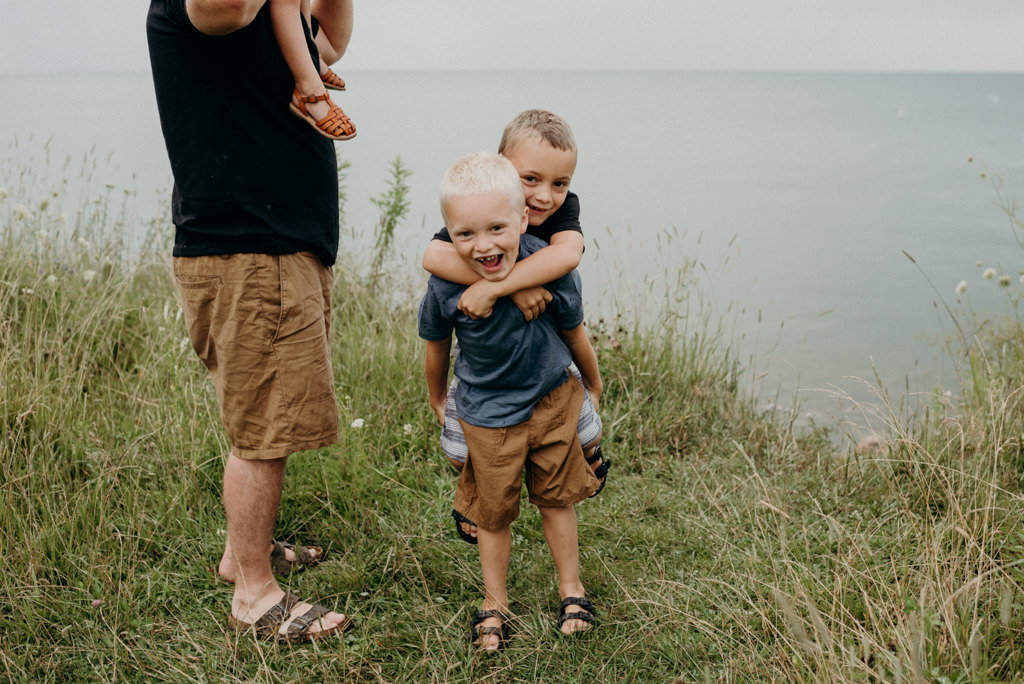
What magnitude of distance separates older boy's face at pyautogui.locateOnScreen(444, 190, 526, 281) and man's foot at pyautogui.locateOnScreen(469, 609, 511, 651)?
Result: 1088 millimetres

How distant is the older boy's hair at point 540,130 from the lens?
6.60 ft

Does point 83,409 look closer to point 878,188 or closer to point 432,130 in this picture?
point 432,130

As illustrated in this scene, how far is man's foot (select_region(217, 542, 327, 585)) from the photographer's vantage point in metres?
2.72

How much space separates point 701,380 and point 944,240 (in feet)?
25.2

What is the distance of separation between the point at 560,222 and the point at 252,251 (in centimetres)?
90

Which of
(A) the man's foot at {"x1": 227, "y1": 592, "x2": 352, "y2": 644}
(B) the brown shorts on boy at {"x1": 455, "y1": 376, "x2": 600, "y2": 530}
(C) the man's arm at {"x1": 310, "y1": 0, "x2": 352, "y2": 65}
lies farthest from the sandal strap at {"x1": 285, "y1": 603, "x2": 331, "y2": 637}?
(C) the man's arm at {"x1": 310, "y1": 0, "x2": 352, "y2": 65}

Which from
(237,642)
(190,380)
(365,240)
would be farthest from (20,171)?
(237,642)

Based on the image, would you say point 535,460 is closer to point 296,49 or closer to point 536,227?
point 536,227

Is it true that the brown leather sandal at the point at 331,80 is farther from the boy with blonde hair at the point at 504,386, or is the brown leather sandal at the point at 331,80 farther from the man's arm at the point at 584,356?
the man's arm at the point at 584,356

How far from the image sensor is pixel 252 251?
215 centimetres

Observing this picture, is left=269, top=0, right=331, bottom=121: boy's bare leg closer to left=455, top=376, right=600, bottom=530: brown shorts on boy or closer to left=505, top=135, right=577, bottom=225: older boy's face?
left=505, top=135, right=577, bottom=225: older boy's face

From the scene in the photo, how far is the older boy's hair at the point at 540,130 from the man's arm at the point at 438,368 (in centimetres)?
58

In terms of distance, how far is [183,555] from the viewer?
2.72 metres

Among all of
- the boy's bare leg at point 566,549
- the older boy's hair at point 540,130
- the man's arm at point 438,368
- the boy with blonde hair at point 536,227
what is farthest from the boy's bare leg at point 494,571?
the older boy's hair at point 540,130
